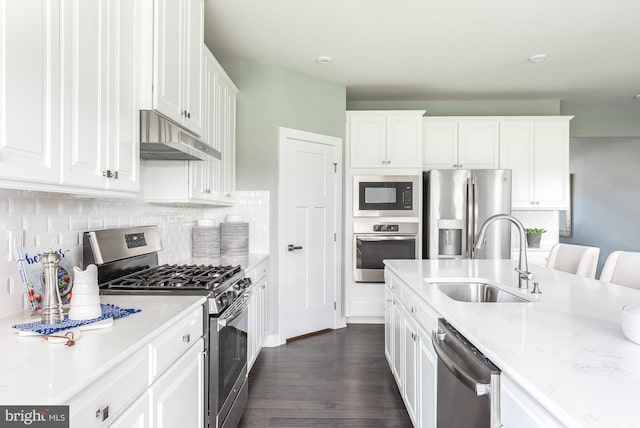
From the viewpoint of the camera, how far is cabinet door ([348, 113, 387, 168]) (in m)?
4.41

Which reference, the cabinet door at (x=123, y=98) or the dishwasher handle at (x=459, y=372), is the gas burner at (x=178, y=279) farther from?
the dishwasher handle at (x=459, y=372)

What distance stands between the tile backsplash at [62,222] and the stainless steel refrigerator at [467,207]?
2746 mm

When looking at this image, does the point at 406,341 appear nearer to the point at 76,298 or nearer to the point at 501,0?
the point at 76,298

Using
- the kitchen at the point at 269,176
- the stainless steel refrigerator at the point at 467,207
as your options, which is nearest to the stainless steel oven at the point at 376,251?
the kitchen at the point at 269,176

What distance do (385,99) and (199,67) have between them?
3109 millimetres

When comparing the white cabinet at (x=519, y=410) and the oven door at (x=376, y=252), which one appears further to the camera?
the oven door at (x=376, y=252)

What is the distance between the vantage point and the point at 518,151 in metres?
4.65

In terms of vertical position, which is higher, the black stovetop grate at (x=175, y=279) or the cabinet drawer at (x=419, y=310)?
the black stovetop grate at (x=175, y=279)

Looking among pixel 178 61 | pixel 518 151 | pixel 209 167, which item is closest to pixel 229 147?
pixel 209 167

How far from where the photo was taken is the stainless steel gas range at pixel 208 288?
1840 mm

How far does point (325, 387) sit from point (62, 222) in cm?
204

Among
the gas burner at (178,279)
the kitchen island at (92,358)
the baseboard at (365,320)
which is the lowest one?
the baseboard at (365,320)

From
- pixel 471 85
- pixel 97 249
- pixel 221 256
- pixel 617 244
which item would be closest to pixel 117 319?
pixel 97 249

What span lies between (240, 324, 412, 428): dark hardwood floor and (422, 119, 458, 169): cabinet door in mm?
2222
